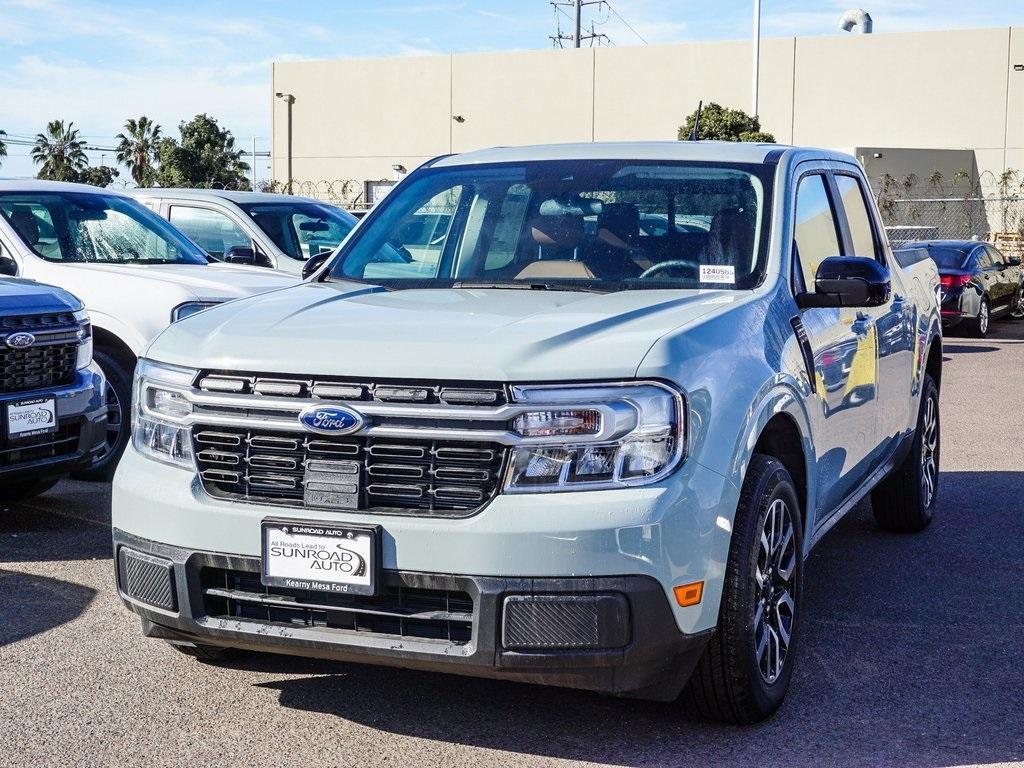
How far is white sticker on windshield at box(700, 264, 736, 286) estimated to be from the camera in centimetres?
464

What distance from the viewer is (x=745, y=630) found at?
385cm

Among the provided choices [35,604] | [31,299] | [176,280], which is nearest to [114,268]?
[176,280]

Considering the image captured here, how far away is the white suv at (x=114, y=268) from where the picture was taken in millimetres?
8109

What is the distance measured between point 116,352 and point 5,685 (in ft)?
13.3

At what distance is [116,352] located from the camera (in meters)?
8.25

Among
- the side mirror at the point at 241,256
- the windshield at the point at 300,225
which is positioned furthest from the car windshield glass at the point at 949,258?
the side mirror at the point at 241,256

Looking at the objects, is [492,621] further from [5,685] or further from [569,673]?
[5,685]

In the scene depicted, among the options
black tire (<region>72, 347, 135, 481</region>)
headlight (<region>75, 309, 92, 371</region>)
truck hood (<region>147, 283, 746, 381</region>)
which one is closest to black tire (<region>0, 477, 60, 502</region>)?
black tire (<region>72, 347, 135, 481</region>)

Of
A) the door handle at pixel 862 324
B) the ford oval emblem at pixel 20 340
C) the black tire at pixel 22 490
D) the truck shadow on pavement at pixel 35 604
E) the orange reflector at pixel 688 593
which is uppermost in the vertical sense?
the door handle at pixel 862 324

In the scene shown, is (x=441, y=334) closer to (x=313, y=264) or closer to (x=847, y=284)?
(x=847, y=284)

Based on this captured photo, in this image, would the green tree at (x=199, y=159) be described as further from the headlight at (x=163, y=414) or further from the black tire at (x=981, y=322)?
the headlight at (x=163, y=414)

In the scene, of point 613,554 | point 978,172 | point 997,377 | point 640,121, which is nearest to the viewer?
point 613,554

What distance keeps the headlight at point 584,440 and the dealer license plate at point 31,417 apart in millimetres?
3670

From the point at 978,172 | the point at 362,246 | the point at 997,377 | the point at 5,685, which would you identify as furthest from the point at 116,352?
the point at 978,172
